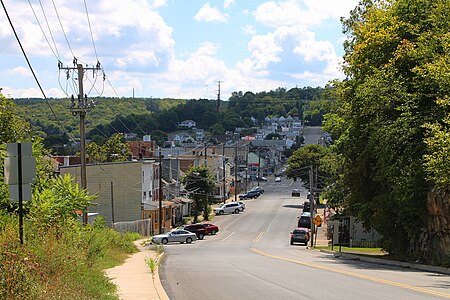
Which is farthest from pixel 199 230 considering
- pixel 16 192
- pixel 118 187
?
pixel 16 192

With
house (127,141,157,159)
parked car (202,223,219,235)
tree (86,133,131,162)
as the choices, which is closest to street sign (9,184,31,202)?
parked car (202,223,219,235)

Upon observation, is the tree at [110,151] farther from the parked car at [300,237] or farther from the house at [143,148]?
the parked car at [300,237]

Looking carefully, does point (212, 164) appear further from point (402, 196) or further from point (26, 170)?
point (26, 170)

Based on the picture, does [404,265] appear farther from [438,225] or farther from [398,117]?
[398,117]

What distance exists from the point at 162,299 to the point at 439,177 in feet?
55.5

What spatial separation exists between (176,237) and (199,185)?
25.3 m

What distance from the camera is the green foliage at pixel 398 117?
107ft

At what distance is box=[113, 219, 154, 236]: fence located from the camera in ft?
192

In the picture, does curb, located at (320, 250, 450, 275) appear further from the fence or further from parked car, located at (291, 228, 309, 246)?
the fence

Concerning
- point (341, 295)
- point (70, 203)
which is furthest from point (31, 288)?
point (70, 203)

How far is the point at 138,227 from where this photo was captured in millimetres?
63281

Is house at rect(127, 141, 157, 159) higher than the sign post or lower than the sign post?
lower

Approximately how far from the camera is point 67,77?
3784 cm

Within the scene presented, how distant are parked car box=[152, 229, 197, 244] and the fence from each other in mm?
2951
